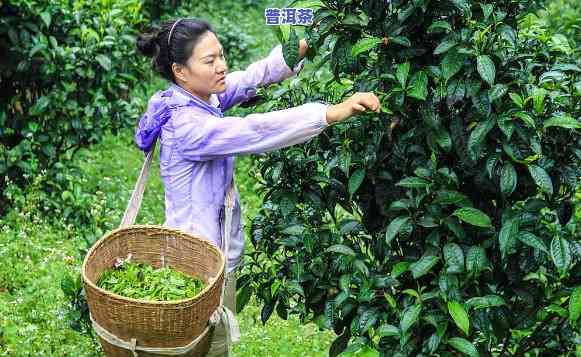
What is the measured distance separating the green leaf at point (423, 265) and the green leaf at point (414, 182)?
219 mm

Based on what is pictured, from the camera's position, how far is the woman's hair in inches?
129

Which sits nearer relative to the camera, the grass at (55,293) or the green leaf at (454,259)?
the green leaf at (454,259)

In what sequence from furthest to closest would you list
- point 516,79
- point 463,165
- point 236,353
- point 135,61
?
point 135,61 → point 236,353 → point 463,165 → point 516,79

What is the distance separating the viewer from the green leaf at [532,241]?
249 cm

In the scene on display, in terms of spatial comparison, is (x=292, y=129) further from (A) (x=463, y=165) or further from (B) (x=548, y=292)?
(B) (x=548, y=292)

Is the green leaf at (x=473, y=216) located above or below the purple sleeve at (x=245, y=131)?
below

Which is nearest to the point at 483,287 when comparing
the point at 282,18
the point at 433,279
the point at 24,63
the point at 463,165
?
the point at 433,279

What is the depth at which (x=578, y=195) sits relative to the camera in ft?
9.72

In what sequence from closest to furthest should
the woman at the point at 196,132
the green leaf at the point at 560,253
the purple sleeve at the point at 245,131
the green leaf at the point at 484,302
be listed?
the green leaf at the point at 560,253
the green leaf at the point at 484,302
the purple sleeve at the point at 245,131
the woman at the point at 196,132

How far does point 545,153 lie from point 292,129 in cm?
78

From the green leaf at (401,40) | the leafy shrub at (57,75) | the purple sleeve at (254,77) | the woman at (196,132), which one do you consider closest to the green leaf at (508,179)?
the green leaf at (401,40)

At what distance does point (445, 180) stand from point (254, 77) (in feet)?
3.91

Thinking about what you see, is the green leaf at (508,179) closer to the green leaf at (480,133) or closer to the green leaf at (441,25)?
the green leaf at (480,133)

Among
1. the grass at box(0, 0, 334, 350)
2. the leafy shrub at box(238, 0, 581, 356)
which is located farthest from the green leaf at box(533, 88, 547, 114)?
the grass at box(0, 0, 334, 350)
